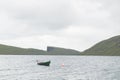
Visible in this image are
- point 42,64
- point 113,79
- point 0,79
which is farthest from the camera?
point 42,64

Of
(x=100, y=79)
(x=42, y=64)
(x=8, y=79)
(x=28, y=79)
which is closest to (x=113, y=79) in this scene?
(x=100, y=79)

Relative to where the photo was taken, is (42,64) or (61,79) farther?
(42,64)

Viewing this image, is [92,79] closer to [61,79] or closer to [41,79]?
[61,79]

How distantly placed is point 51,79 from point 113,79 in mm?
18395

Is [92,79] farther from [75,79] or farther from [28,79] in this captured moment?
[28,79]

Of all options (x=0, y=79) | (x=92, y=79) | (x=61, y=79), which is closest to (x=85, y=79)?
(x=92, y=79)

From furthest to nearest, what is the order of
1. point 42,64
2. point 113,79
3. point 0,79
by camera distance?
1. point 42,64
2. point 0,79
3. point 113,79

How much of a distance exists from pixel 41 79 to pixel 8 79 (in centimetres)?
1070

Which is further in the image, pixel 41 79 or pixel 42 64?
pixel 42 64

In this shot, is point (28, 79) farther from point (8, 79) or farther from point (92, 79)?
point (92, 79)

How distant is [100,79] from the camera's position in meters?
78.4

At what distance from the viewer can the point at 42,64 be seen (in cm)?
16362

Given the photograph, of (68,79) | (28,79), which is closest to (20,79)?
(28,79)

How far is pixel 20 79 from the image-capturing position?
82.2m
